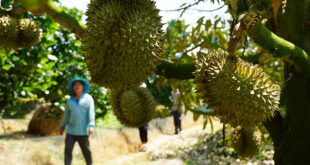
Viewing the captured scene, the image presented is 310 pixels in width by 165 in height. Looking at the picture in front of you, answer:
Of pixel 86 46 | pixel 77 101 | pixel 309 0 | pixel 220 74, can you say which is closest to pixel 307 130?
pixel 309 0

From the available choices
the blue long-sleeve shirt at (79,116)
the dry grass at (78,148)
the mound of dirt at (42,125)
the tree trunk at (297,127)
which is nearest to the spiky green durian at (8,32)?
the blue long-sleeve shirt at (79,116)

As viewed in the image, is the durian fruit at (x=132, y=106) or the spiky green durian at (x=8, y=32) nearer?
the spiky green durian at (x=8, y=32)

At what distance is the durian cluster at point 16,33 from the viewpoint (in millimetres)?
2010

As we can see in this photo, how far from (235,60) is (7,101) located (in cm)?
369

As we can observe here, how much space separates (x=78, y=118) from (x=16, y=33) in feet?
6.27

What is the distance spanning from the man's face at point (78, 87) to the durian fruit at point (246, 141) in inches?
89.8

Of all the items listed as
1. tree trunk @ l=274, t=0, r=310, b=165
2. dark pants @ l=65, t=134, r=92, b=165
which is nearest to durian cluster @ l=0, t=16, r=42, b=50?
dark pants @ l=65, t=134, r=92, b=165

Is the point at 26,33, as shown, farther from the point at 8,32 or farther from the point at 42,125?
the point at 42,125

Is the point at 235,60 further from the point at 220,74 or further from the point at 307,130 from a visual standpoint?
the point at 307,130

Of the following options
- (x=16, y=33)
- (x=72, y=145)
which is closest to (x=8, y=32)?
(x=16, y=33)

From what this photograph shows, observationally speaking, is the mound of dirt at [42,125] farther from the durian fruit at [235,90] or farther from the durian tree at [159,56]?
the durian fruit at [235,90]

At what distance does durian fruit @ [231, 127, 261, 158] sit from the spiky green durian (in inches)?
84.4

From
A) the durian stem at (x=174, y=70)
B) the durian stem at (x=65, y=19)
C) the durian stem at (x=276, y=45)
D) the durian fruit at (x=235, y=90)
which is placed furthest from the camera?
the durian stem at (x=174, y=70)

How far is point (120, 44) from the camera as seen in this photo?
107 cm
